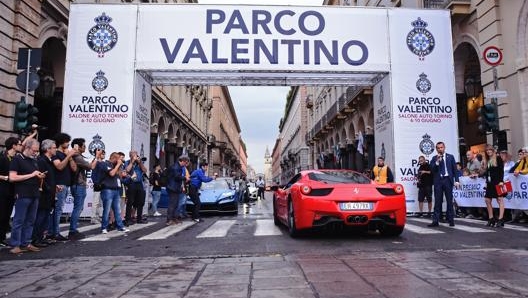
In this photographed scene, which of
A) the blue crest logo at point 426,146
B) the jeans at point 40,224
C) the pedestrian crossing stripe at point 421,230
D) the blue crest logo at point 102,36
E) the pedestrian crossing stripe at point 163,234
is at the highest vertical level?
the blue crest logo at point 102,36

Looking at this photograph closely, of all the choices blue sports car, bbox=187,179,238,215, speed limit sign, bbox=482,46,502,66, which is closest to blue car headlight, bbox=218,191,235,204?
blue sports car, bbox=187,179,238,215

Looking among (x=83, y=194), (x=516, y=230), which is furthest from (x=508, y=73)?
(x=83, y=194)

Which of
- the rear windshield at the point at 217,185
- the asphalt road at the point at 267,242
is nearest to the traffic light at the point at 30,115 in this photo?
the asphalt road at the point at 267,242

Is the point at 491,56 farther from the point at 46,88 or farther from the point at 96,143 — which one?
the point at 46,88

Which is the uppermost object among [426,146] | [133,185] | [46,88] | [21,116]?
[46,88]

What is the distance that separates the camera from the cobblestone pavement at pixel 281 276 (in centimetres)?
361

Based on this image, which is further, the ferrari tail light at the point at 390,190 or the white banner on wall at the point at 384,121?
the white banner on wall at the point at 384,121

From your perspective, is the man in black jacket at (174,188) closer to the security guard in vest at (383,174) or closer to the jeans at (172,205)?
the jeans at (172,205)

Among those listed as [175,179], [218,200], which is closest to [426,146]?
[218,200]

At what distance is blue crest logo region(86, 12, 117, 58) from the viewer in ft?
Result: 42.3

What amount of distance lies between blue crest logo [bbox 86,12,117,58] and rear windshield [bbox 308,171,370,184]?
844cm

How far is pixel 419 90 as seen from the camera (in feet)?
43.4

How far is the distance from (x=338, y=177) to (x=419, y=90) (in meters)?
7.01

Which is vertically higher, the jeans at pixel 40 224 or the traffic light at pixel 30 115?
the traffic light at pixel 30 115
